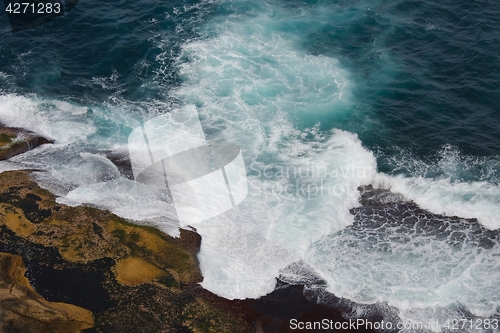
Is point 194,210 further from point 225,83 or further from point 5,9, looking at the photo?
point 5,9

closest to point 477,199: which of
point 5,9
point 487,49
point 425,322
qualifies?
point 425,322

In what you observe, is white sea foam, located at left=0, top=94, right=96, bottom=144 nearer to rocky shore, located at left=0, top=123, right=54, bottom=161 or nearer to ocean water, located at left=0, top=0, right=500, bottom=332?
ocean water, located at left=0, top=0, right=500, bottom=332

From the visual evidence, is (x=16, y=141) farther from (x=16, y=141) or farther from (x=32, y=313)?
(x=32, y=313)

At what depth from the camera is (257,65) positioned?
48625 millimetres
